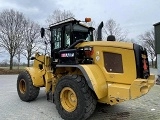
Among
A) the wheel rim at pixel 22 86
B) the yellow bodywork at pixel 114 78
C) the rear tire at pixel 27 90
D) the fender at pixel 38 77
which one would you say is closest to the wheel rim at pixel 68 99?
the yellow bodywork at pixel 114 78

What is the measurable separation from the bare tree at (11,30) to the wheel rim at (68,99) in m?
24.0

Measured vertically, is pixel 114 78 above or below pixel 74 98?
above

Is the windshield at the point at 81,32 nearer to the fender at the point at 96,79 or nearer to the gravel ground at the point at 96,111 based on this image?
the fender at the point at 96,79

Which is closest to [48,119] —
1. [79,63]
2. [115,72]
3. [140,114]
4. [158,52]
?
[79,63]

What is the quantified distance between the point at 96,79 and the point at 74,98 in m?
0.94

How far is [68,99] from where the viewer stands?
6062mm

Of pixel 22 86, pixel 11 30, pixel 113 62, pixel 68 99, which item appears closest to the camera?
pixel 113 62


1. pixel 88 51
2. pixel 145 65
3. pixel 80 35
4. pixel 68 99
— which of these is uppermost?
pixel 80 35

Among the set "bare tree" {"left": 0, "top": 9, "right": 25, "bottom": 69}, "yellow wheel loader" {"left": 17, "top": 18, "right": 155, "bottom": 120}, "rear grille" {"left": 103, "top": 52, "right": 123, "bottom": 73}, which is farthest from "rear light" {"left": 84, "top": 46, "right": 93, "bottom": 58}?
"bare tree" {"left": 0, "top": 9, "right": 25, "bottom": 69}

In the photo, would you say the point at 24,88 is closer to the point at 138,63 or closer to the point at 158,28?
the point at 138,63

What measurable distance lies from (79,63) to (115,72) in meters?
0.98

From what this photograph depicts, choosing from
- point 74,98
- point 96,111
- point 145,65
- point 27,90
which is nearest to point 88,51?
point 74,98

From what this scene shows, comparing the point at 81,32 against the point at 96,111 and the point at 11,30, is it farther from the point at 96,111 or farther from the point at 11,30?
the point at 11,30

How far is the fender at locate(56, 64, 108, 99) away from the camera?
521cm
